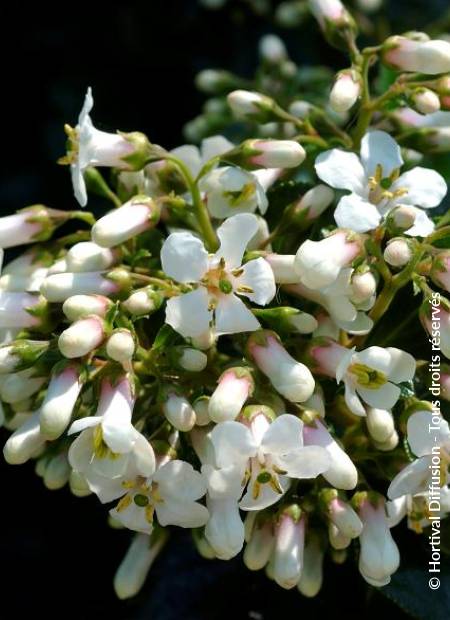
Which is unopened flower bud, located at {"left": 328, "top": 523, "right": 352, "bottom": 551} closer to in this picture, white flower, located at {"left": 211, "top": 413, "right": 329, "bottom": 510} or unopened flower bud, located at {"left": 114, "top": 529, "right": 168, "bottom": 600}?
white flower, located at {"left": 211, "top": 413, "right": 329, "bottom": 510}

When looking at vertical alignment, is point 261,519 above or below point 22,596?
above

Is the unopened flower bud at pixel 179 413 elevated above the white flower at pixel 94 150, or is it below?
below

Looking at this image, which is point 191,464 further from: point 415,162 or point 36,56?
point 36,56

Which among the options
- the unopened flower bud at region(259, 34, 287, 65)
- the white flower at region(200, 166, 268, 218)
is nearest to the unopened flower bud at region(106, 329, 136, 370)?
the white flower at region(200, 166, 268, 218)

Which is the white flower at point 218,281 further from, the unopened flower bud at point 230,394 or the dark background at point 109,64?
the dark background at point 109,64

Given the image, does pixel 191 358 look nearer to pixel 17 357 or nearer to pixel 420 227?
pixel 17 357

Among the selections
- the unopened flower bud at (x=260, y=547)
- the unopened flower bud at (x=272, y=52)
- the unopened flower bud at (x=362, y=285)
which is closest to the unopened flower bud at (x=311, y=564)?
the unopened flower bud at (x=260, y=547)

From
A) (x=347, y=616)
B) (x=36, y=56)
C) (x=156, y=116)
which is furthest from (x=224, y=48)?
(x=347, y=616)
